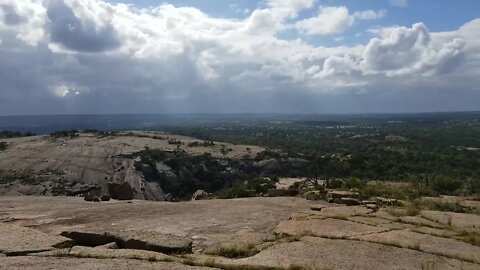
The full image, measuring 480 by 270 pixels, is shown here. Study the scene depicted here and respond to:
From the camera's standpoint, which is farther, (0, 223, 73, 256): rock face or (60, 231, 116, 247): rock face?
(60, 231, 116, 247): rock face

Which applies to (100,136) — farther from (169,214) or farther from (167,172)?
(169,214)

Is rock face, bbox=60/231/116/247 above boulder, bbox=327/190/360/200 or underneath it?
above

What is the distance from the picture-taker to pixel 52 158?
60750 millimetres

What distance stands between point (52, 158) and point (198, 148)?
84.6 ft

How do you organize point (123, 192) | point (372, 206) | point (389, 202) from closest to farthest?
point (372, 206) < point (389, 202) < point (123, 192)

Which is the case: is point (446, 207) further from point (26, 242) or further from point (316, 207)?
point (26, 242)

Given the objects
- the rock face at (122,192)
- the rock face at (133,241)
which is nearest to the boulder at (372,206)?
the rock face at (133,241)

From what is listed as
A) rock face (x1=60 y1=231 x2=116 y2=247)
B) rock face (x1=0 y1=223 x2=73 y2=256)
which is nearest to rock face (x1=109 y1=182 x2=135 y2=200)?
rock face (x1=0 y1=223 x2=73 y2=256)

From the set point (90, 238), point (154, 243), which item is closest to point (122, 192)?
point (90, 238)

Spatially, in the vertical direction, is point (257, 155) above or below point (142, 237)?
below

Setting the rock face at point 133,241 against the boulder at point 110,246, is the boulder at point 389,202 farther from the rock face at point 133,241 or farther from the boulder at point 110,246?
the boulder at point 110,246

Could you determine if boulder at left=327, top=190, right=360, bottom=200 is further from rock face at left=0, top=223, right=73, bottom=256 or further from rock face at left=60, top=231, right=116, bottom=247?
rock face at left=0, top=223, right=73, bottom=256

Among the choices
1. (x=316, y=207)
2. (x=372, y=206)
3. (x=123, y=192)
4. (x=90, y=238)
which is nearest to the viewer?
(x=90, y=238)

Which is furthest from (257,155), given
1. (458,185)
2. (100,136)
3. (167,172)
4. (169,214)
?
(169,214)
